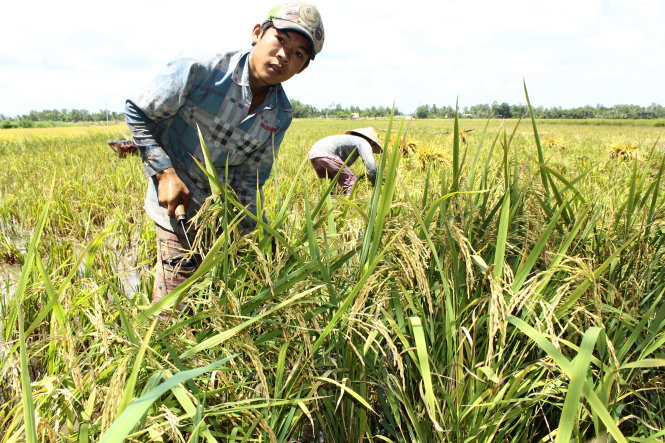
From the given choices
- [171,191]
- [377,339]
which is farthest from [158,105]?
[377,339]

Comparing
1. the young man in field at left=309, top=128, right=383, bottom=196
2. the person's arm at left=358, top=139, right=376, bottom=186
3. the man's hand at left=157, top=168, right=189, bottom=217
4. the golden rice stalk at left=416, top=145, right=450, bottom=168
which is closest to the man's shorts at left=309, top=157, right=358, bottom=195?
the young man in field at left=309, top=128, right=383, bottom=196

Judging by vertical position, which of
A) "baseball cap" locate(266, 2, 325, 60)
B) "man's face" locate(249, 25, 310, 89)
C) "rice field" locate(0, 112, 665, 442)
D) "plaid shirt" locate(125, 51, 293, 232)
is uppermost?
"baseball cap" locate(266, 2, 325, 60)

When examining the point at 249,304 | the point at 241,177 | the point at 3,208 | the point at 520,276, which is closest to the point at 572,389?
the point at 520,276

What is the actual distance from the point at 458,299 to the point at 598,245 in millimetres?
574

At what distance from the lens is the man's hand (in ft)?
5.52

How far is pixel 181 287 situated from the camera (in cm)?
94

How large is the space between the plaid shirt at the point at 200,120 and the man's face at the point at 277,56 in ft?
0.24

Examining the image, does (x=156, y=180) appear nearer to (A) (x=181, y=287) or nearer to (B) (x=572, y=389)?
(A) (x=181, y=287)

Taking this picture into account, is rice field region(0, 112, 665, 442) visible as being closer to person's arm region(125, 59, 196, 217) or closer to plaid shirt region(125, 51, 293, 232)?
person's arm region(125, 59, 196, 217)

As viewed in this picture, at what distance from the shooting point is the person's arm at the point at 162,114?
5.65 ft

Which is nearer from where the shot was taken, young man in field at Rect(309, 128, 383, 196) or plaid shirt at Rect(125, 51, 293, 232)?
plaid shirt at Rect(125, 51, 293, 232)

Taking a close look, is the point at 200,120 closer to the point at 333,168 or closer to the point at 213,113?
the point at 213,113

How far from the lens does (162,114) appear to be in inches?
73.1

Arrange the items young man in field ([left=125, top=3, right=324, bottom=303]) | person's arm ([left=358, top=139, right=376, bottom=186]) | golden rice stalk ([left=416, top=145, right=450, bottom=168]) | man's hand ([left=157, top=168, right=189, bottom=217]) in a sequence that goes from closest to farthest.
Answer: man's hand ([left=157, top=168, right=189, bottom=217])
young man in field ([left=125, top=3, right=324, bottom=303])
person's arm ([left=358, top=139, right=376, bottom=186])
golden rice stalk ([left=416, top=145, right=450, bottom=168])
